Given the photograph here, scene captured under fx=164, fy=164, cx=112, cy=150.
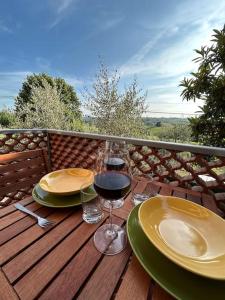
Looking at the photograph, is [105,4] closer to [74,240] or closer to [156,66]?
[156,66]

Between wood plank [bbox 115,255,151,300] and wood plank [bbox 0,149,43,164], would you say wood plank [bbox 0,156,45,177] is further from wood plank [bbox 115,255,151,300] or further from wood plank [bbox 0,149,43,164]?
wood plank [bbox 115,255,151,300]

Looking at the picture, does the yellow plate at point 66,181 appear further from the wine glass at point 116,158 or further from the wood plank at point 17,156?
the wood plank at point 17,156

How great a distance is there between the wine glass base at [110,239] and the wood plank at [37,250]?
109 mm

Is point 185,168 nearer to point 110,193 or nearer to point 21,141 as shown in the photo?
point 110,193

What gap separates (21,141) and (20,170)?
45.3 inches

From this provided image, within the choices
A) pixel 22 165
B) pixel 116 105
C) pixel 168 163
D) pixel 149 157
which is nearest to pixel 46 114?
pixel 116 105

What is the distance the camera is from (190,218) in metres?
0.62

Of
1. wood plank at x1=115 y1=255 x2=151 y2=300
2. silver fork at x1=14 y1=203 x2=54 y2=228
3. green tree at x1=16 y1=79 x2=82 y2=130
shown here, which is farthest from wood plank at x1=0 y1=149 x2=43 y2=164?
green tree at x1=16 y1=79 x2=82 y2=130

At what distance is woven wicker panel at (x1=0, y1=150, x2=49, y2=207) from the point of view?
108cm

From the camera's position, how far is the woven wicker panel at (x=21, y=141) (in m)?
1.96

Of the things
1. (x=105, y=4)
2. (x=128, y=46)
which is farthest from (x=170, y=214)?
(x=128, y=46)

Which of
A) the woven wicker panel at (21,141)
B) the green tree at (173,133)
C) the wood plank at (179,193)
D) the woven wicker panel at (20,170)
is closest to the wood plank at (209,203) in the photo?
the wood plank at (179,193)

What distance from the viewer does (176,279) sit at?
411 millimetres

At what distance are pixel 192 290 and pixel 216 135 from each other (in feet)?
6.42
